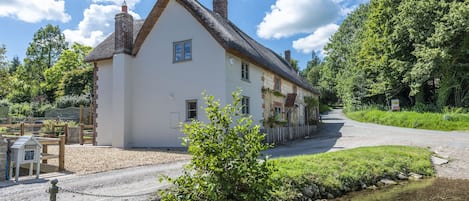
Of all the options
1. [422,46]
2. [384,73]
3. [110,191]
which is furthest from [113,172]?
[384,73]

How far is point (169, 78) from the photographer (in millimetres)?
15461

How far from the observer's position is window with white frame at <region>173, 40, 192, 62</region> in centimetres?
1518

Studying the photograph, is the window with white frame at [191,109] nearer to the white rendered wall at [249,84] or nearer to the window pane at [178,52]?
the white rendered wall at [249,84]

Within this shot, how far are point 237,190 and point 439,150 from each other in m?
11.7

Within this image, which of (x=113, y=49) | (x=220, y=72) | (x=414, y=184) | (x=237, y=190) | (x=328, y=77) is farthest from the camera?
(x=328, y=77)

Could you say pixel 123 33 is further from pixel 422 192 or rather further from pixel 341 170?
pixel 422 192

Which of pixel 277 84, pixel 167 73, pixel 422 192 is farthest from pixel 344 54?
pixel 422 192

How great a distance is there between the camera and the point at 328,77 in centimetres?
5462

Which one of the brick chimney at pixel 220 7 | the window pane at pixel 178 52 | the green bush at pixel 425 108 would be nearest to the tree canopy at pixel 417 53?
the green bush at pixel 425 108

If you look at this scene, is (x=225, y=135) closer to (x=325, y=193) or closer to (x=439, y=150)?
(x=325, y=193)

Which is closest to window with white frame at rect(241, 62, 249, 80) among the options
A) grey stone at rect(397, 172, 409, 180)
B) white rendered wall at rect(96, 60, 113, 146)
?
white rendered wall at rect(96, 60, 113, 146)

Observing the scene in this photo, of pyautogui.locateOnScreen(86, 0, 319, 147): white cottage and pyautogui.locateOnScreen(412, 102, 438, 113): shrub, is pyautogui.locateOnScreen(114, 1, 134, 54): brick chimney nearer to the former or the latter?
pyautogui.locateOnScreen(86, 0, 319, 147): white cottage

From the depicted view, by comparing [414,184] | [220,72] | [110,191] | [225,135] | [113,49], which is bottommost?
[414,184]

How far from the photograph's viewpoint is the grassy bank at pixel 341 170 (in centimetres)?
761
